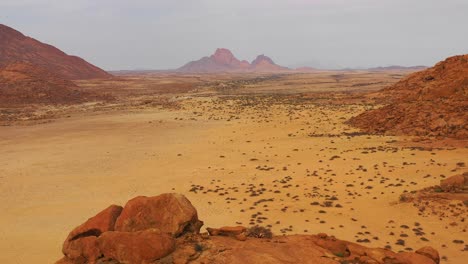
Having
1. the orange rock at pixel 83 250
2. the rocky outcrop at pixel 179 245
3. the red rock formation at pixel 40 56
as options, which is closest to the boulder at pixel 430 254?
the rocky outcrop at pixel 179 245

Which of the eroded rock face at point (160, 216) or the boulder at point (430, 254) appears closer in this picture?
the boulder at point (430, 254)

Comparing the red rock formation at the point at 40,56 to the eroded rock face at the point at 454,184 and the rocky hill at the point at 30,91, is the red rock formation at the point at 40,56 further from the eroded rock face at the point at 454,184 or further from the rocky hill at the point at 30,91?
the eroded rock face at the point at 454,184

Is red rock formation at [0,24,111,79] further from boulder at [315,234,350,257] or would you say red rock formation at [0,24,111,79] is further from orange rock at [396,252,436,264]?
orange rock at [396,252,436,264]

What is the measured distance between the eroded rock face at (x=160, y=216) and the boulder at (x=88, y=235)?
0.38 metres

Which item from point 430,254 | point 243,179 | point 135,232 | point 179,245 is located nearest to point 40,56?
point 243,179

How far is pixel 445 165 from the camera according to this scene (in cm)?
1892

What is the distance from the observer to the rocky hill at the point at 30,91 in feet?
213

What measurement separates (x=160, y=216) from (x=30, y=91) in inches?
2748

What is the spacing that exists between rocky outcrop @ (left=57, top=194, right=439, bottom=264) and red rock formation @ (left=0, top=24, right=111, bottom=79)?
439 ft

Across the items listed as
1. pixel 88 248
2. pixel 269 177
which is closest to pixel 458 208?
pixel 269 177

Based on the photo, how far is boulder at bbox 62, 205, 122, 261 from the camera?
8516 millimetres

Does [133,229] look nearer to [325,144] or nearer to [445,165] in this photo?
[445,165]

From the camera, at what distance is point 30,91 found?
68.8 meters

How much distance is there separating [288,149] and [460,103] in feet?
43.1
